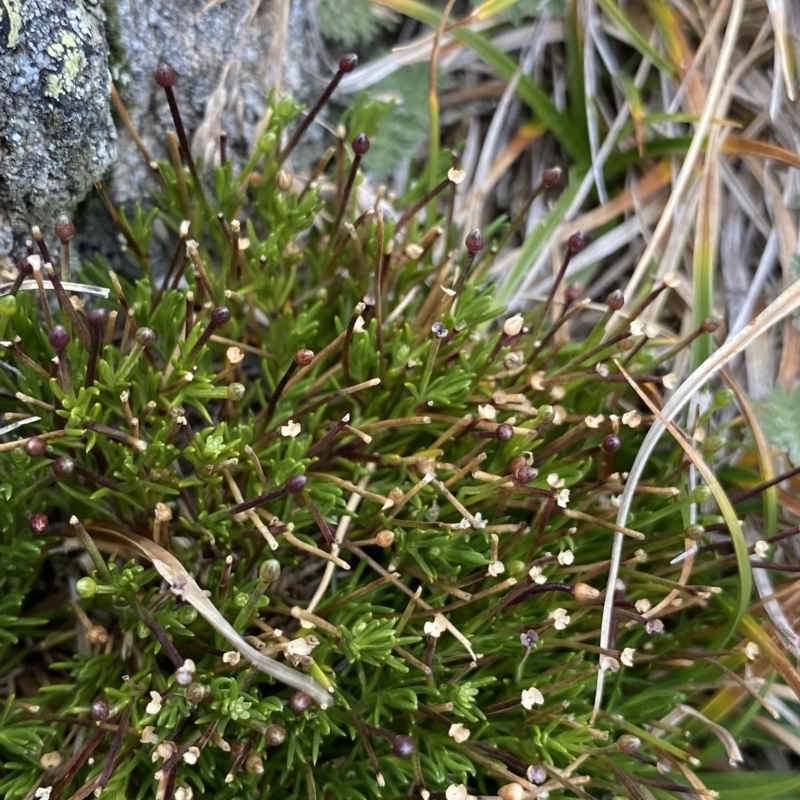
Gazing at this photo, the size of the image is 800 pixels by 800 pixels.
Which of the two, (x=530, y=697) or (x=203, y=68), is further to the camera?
(x=203, y=68)

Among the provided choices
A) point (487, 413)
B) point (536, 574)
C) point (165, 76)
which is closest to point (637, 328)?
point (487, 413)


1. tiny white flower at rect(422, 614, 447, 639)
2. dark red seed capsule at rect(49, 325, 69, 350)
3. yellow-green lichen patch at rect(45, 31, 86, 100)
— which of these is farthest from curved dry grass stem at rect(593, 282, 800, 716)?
yellow-green lichen patch at rect(45, 31, 86, 100)

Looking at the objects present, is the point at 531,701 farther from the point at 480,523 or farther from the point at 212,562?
the point at 212,562

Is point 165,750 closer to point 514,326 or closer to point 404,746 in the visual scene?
point 404,746

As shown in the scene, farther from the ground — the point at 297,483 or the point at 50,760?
the point at 297,483

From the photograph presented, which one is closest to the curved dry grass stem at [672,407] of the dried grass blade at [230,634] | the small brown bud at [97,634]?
the dried grass blade at [230,634]

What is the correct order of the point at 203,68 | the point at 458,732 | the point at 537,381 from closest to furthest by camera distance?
the point at 458,732
the point at 537,381
the point at 203,68

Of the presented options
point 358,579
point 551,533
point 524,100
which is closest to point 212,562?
point 358,579
